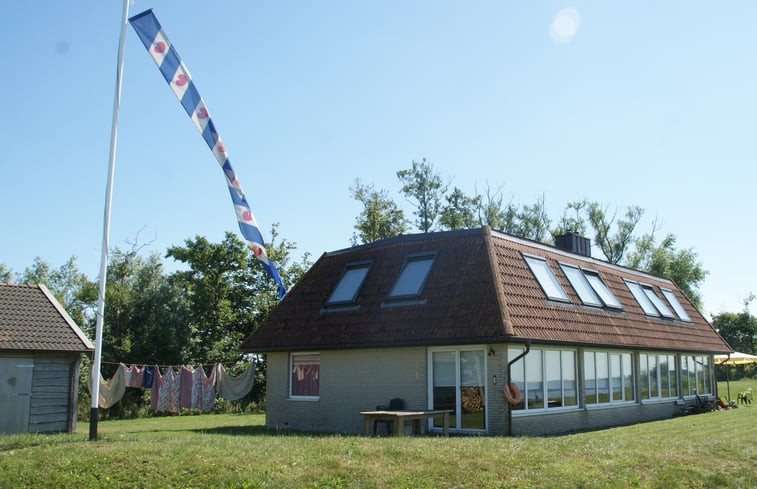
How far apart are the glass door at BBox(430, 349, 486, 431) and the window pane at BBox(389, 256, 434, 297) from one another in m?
2.11

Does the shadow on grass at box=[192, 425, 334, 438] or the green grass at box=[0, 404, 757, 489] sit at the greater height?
the green grass at box=[0, 404, 757, 489]

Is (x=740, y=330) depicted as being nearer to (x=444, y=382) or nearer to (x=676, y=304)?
(x=676, y=304)

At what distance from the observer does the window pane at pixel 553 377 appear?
1853 cm

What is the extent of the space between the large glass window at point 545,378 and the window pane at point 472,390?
0.76 m

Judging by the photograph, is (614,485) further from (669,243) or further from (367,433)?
(669,243)

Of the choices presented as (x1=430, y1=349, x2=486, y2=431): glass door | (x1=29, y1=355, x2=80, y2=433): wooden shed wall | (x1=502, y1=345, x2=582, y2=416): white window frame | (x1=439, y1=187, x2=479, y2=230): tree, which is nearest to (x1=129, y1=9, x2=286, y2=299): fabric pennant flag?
(x1=430, y1=349, x2=486, y2=431): glass door

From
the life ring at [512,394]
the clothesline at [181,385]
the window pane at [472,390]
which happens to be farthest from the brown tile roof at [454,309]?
the clothesline at [181,385]

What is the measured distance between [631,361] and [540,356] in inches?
231

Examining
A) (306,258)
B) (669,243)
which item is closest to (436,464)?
(306,258)

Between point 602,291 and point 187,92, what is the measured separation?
46.9ft

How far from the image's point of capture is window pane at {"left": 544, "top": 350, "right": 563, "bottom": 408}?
60.8 feet

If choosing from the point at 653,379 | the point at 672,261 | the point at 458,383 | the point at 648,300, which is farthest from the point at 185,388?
the point at 672,261

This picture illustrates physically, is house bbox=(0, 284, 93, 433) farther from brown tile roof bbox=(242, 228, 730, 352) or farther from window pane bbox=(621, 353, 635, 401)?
window pane bbox=(621, 353, 635, 401)

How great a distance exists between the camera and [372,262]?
2164cm
